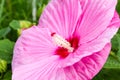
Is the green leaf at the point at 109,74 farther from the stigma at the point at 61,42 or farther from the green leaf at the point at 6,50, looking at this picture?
the green leaf at the point at 6,50

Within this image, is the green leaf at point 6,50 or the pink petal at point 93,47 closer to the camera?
the pink petal at point 93,47

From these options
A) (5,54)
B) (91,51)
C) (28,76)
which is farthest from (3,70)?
(91,51)

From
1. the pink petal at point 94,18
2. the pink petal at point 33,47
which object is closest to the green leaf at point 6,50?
the pink petal at point 33,47

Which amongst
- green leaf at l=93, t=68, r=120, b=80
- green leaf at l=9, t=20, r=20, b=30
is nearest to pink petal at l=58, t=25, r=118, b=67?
green leaf at l=93, t=68, r=120, b=80

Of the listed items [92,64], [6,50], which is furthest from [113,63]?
[6,50]

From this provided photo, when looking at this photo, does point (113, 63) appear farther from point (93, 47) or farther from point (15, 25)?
point (15, 25)

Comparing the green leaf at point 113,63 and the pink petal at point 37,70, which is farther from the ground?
the green leaf at point 113,63

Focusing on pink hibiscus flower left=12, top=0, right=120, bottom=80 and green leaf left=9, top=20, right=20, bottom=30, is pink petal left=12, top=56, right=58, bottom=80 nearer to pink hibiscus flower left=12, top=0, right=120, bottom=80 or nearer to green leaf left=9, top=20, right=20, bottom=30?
pink hibiscus flower left=12, top=0, right=120, bottom=80

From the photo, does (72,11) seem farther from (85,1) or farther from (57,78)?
(57,78)
